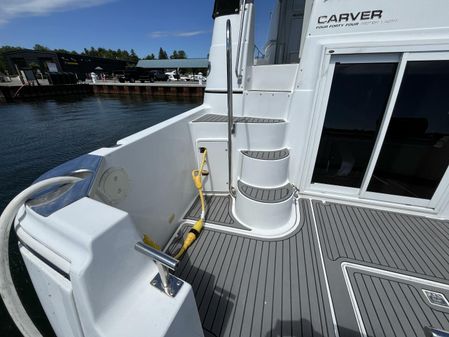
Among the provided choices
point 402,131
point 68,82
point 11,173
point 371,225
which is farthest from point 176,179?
point 68,82

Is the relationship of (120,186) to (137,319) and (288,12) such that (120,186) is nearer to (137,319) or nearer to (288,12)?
(137,319)

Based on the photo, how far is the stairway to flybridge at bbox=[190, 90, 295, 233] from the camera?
1.86m

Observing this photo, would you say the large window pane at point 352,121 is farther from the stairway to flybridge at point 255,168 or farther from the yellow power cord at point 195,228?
the yellow power cord at point 195,228

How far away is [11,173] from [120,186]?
5.77 m

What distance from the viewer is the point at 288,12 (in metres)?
3.66

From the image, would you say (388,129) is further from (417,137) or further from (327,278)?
(327,278)

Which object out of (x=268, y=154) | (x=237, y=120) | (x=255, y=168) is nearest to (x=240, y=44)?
(x=237, y=120)

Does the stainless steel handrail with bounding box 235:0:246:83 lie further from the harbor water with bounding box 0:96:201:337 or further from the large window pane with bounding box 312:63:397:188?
the harbor water with bounding box 0:96:201:337

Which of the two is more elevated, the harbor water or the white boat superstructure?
the white boat superstructure

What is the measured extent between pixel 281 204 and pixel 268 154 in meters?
0.58

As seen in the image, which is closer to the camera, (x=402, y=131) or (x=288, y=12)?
(x=402, y=131)

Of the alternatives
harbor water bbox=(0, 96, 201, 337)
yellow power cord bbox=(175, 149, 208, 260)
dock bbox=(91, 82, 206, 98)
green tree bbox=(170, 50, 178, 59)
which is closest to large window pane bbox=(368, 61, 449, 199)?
yellow power cord bbox=(175, 149, 208, 260)

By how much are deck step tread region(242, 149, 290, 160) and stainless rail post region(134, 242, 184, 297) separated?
4.92 feet

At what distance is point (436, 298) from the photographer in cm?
131
